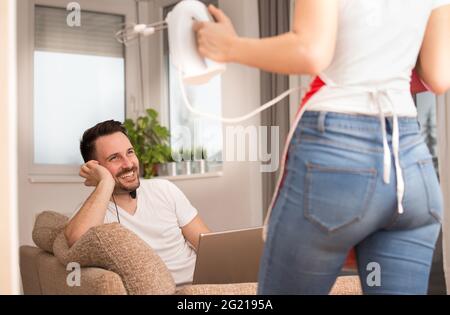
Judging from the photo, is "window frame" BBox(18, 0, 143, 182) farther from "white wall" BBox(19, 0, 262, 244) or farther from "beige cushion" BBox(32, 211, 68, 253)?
"beige cushion" BBox(32, 211, 68, 253)

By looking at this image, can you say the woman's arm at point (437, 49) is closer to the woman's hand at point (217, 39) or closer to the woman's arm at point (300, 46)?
the woman's arm at point (300, 46)

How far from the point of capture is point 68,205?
595 cm

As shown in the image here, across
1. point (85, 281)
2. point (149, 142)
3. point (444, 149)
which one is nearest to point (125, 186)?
point (85, 281)

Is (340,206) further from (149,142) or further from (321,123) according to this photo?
(149,142)

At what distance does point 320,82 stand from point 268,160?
4.28 m

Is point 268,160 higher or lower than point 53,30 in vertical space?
lower

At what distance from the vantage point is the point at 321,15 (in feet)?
3.12

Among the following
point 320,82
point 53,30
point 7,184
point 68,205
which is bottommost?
point 68,205

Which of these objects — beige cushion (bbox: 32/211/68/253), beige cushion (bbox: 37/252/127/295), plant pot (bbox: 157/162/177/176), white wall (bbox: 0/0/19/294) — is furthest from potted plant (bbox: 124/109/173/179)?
white wall (bbox: 0/0/19/294)
